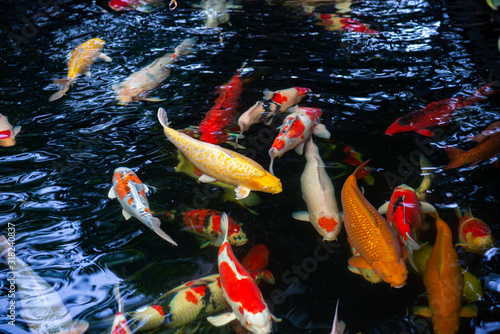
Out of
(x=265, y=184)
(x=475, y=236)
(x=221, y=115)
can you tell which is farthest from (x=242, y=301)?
(x=221, y=115)

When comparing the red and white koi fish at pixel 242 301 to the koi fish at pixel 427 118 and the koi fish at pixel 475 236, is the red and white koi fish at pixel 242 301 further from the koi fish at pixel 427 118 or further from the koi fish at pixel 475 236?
the koi fish at pixel 427 118

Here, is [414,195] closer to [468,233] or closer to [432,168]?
[468,233]

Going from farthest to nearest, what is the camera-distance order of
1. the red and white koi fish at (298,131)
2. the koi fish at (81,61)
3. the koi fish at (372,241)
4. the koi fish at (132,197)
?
the koi fish at (81,61)
the red and white koi fish at (298,131)
the koi fish at (132,197)
the koi fish at (372,241)

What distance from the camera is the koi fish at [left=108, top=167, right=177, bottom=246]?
2837 mm

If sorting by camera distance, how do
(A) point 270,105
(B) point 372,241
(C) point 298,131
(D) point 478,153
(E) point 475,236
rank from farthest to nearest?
(A) point 270,105 < (C) point 298,131 < (D) point 478,153 < (E) point 475,236 < (B) point 372,241

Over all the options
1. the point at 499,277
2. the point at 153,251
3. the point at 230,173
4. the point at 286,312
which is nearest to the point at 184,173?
the point at 230,173

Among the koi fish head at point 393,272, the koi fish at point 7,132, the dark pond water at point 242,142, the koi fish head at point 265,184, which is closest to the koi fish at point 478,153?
the dark pond water at point 242,142

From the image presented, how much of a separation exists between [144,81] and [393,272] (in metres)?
3.82

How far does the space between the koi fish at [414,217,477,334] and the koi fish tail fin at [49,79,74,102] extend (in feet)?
14.7

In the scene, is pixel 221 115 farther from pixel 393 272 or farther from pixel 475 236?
pixel 475 236

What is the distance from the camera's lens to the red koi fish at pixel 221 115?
152 inches

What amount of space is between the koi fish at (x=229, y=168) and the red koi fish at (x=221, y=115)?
399 mm

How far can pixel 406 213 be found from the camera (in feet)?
9.00

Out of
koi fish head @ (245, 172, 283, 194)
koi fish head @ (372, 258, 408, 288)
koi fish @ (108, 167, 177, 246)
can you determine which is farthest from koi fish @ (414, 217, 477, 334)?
koi fish @ (108, 167, 177, 246)
